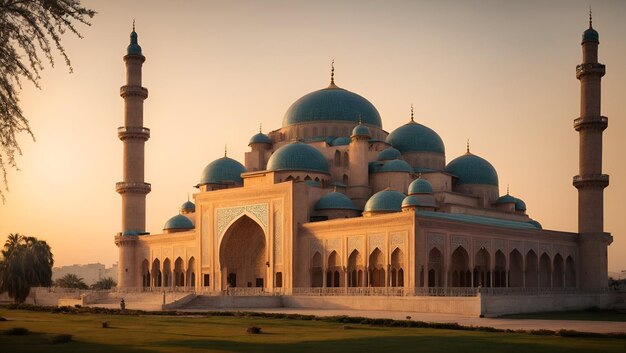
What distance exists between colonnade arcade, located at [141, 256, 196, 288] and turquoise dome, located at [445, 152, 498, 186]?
1551 centimetres

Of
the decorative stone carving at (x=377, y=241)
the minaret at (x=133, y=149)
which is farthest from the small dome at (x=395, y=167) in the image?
the minaret at (x=133, y=149)

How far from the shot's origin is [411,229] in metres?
33.4

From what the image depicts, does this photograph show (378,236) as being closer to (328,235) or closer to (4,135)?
(328,235)

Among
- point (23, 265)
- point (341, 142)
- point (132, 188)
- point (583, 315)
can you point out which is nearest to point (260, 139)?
point (341, 142)

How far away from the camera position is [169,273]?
46.4 meters

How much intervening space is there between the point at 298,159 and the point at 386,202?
20.1ft

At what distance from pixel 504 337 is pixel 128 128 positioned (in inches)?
1250

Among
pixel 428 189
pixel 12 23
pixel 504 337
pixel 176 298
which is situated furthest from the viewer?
pixel 428 189

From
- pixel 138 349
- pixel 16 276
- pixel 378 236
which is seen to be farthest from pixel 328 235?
pixel 138 349

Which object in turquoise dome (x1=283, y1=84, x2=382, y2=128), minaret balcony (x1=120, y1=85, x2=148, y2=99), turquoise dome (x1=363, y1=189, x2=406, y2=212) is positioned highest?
minaret balcony (x1=120, y1=85, x2=148, y2=99)

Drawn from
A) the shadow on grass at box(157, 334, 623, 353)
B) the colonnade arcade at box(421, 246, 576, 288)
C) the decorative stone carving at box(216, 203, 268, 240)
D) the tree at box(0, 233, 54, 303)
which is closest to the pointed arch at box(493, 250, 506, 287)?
the colonnade arcade at box(421, 246, 576, 288)

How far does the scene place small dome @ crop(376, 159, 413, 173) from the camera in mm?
42000

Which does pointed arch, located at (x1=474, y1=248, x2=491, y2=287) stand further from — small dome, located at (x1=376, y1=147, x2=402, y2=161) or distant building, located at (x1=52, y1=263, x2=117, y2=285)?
distant building, located at (x1=52, y1=263, x2=117, y2=285)

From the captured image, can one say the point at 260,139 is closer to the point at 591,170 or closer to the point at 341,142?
the point at 341,142
